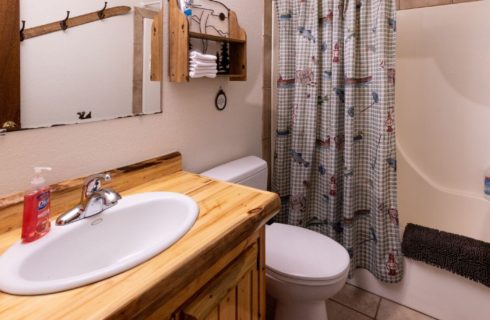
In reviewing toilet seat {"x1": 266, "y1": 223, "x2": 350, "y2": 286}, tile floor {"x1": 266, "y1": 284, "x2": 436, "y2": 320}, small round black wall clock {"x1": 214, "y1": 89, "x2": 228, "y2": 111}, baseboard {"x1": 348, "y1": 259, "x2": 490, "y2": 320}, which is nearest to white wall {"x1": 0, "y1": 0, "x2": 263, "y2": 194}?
small round black wall clock {"x1": 214, "y1": 89, "x2": 228, "y2": 111}

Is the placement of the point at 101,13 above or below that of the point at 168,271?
above

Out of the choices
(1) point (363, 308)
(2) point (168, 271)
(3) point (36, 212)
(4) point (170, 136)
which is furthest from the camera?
(1) point (363, 308)

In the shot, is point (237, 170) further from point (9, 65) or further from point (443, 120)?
point (443, 120)

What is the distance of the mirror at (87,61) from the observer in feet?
3.06

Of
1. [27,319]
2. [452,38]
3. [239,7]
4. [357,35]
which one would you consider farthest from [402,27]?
[27,319]

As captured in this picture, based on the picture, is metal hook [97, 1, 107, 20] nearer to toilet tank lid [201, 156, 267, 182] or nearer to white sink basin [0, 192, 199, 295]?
white sink basin [0, 192, 199, 295]

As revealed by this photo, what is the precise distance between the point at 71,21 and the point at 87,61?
13 centimetres

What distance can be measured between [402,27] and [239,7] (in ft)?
3.76

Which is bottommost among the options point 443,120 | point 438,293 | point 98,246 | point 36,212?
point 438,293

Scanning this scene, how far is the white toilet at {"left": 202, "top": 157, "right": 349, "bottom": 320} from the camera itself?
4.14 ft

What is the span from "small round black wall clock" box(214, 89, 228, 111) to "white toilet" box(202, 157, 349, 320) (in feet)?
0.99

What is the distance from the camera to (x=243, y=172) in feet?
5.08

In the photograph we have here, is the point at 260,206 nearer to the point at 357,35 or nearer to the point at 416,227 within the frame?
the point at 416,227

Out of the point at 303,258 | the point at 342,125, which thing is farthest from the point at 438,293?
the point at 342,125
